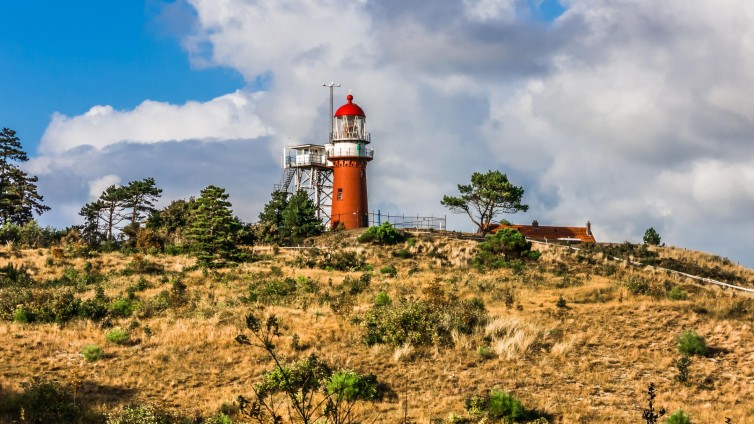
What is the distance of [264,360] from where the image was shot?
2481 centimetres

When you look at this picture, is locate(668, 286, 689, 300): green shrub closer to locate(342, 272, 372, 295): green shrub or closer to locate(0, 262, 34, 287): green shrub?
locate(342, 272, 372, 295): green shrub

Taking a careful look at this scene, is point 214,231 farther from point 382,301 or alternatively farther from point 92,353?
point 92,353

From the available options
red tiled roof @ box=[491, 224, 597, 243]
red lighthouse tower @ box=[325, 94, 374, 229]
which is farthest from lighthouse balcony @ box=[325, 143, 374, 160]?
red tiled roof @ box=[491, 224, 597, 243]

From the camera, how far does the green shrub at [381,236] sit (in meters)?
55.1

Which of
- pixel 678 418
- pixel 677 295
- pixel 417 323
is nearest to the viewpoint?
pixel 678 418

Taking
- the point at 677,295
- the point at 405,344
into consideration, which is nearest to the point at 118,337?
the point at 405,344

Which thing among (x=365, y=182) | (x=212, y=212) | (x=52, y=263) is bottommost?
(x=52, y=263)

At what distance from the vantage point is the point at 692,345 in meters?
27.0

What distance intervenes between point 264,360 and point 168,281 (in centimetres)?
1705

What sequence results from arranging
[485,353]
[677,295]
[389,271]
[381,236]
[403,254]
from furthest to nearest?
[381,236]
[403,254]
[389,271]
[677,295]
[485,353]

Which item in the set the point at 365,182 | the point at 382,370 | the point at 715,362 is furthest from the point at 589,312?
the point at 365,182

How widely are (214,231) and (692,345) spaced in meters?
30.8

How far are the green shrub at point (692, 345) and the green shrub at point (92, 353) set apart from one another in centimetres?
2119

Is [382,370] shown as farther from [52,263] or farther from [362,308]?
[52,263]
